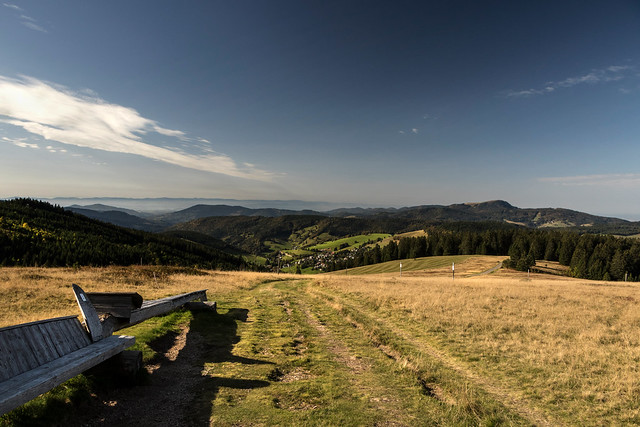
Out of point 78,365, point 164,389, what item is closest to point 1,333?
point 78,365

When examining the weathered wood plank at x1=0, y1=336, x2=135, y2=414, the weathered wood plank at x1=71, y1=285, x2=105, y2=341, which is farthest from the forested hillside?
the weathered wood plank at x1=0, y1=336, x2=135, y2=414

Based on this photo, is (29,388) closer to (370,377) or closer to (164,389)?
(164,389)

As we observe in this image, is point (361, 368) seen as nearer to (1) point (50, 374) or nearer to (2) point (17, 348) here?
(1) point (50, 374)

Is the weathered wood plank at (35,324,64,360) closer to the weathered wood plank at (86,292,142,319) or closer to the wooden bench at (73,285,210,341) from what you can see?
the wooden bench at (73,285,210,341)

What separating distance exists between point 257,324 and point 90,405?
7.67 meters

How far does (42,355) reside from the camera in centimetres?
496

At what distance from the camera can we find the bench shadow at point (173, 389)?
5.31 meters

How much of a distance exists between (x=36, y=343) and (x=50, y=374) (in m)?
0.99

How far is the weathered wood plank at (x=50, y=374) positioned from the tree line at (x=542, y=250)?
8961 cm

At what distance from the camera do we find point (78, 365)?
16.1ft

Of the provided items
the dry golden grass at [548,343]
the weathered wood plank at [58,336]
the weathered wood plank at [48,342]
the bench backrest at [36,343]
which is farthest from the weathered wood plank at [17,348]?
the dry golden grass at [548,343]

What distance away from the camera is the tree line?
81.0m

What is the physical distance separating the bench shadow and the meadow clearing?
0.04 m

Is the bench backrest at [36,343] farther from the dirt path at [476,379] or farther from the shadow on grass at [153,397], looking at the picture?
the dirt path at [476,379]
